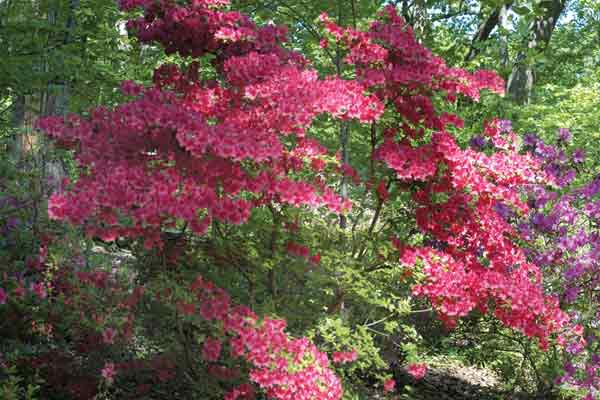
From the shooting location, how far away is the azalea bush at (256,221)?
2.88 meters

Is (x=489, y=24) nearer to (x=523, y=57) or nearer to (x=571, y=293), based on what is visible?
(x=523, y=57)

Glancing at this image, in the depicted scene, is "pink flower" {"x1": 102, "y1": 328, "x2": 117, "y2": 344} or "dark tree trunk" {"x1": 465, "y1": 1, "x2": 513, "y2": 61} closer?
"pink flower" {"x1": 102, "y1": 328, "x2": 117, "y2": 344}

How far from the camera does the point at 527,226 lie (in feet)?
18.4

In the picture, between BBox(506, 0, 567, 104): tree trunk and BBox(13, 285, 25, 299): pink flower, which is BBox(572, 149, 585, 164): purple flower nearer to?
BBox(506, 0, 567, 104): tree trunk

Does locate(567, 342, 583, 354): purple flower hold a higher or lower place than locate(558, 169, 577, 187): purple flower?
lower

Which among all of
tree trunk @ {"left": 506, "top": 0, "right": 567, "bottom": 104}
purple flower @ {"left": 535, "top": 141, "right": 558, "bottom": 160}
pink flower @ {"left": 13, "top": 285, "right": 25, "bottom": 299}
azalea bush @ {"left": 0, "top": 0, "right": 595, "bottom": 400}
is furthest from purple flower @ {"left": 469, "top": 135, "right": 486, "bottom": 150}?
pink flower @ {"left": 13, "top": 285, "right": 25, "bottom": 299}

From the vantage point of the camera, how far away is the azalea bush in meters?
2.88

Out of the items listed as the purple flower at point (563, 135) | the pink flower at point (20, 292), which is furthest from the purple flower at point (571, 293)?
the pink flower at point (20, 292)

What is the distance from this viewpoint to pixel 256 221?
390 cm

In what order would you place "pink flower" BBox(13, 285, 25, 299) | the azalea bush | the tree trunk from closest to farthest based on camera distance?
the azalea bush
"pink flower" BBox(13, 285, 25, 299)
the tree trunk

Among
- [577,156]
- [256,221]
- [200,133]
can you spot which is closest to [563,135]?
[577,156]

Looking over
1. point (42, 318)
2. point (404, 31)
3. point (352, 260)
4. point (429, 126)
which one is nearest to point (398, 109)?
point (429, 126)

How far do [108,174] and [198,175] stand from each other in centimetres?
40

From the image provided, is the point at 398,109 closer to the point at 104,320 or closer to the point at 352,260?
the point at 352,260
